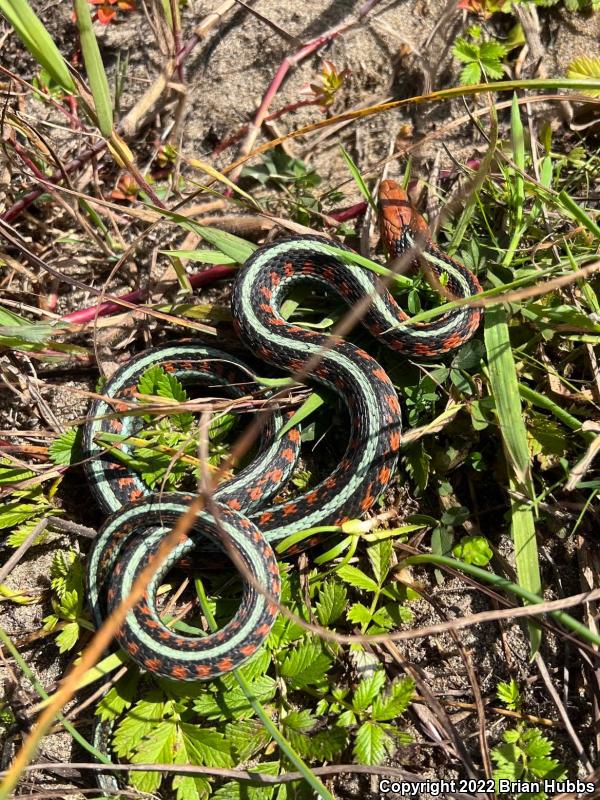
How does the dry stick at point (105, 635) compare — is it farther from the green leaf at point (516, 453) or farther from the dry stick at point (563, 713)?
the dry stick at point (563, 713)

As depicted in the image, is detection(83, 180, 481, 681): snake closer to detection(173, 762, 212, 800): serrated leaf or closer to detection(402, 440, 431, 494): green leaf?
detection(402, 440, 431, 494): green leaf

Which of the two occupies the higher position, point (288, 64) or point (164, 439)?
point (288, 64)

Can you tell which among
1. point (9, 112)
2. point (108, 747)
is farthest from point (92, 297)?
point (108, 747)

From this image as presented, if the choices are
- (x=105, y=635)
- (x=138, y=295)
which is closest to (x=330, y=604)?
(x=105, y=635)

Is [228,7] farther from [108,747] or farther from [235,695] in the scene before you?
[108,747]

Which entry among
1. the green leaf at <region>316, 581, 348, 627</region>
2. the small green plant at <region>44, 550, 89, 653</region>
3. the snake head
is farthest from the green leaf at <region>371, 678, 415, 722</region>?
the snake head

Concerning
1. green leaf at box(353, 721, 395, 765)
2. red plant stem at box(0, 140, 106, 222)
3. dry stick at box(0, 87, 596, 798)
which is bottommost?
green leaf at box(353, 721, 395, 765)

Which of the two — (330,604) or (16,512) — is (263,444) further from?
(16,512)
